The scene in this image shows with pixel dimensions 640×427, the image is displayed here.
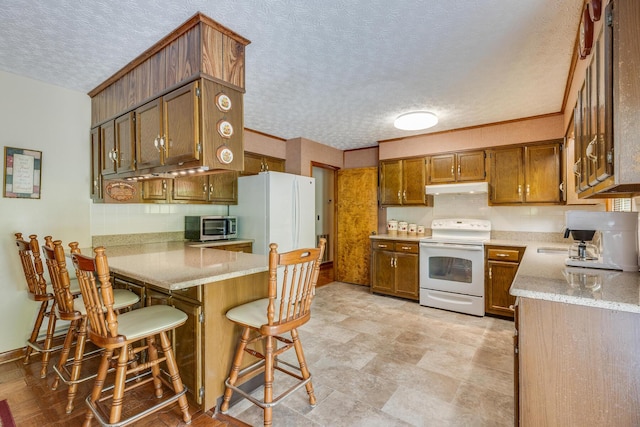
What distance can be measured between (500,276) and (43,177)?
482 cm

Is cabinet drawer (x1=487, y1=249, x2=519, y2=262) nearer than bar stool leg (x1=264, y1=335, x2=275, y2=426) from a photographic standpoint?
No

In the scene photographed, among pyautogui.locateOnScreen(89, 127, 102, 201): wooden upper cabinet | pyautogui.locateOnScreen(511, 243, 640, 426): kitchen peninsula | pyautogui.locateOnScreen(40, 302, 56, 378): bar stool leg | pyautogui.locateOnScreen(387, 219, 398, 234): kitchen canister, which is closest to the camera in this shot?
pyautogui.locateOnScreen(511, 243, 640, 426): kitchen peninsula

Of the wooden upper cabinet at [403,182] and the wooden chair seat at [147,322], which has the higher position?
the wooden upper cabinet at [403,182]

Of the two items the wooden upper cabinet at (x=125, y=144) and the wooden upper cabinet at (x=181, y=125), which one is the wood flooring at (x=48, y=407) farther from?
the wooden upper cabinet at (x=125, y=144)

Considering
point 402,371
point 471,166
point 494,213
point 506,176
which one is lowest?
point 402,371

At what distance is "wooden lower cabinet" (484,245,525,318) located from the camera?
3.50 meters

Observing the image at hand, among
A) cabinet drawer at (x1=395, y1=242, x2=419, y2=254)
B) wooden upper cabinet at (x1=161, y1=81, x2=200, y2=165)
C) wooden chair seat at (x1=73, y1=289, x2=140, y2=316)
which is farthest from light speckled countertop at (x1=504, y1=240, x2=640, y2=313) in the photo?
wooden chair seat at (x1=73, y1=289, x2=140, y2=316)

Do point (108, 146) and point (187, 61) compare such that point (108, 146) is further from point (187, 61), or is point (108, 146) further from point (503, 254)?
point (503, 254)

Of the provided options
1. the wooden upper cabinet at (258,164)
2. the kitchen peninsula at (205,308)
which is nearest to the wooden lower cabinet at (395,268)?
the wooden upper cabinet at (258,164)

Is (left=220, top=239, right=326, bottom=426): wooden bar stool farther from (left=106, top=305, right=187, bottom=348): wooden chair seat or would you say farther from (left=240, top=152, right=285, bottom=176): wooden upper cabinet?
(left=240, top=152, right=285, bottom=176): wooden upper cabinet

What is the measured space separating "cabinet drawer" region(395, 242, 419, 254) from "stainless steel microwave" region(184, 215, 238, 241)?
230 centimetres

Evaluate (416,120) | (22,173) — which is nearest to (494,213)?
(416,120)

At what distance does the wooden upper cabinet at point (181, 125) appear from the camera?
2.02 metres

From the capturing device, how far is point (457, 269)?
3846mm
